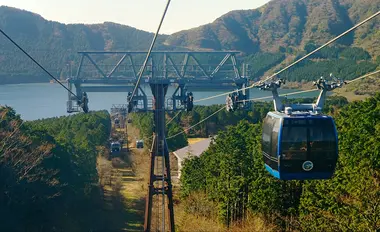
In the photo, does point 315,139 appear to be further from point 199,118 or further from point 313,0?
point 313,0

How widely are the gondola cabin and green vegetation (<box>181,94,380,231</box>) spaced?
329 centimetres

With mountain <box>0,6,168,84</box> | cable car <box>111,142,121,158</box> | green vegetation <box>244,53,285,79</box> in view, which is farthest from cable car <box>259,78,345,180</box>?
green vegetation <box>244,53,285,79</box>

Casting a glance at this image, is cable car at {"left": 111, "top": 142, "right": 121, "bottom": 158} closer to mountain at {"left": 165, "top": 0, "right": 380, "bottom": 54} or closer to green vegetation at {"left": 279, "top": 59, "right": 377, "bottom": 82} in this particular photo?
green vegetation at {"left": 279, "top": 59, "right": 377, "bottom": 82}

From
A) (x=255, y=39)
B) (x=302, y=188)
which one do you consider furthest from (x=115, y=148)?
(x=255, y=39)

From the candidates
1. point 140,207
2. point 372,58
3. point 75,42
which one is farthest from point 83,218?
point 75,42

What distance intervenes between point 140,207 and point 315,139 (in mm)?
15652

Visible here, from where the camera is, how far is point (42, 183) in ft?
49.6

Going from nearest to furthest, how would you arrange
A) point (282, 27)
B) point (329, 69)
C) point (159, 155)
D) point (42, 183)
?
point (159, 155) → point (42, 183) → point (329, 69) → point (282, 27)

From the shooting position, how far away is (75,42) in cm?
9844

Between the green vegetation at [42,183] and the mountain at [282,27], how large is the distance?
9671 cm

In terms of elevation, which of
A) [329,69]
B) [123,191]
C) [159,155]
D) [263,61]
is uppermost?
[263,61]

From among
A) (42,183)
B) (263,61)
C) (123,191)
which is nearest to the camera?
(42,183)

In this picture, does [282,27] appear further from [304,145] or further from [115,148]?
[304,145]

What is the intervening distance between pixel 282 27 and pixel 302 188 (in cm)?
12648
